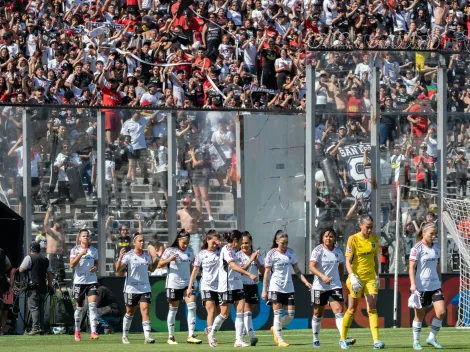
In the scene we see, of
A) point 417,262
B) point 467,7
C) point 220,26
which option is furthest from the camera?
point 467,7

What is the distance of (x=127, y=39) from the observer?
2970cm

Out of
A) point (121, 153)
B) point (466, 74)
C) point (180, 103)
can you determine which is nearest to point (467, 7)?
point (466, 74)

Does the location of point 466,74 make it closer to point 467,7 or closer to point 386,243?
point 386,243

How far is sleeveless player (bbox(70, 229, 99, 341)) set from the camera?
2211 centimetres

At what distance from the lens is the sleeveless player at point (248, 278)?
1981cm

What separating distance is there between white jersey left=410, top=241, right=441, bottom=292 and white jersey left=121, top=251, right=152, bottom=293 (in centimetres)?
557

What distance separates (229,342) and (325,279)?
3.35 meters

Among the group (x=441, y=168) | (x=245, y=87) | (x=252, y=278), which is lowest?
(x=252, y=278)

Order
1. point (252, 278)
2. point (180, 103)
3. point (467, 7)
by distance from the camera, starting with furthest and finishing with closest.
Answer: point (467, 7) → point (180, 103) → point (252, 278)

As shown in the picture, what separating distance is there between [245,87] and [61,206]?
19.3 feet

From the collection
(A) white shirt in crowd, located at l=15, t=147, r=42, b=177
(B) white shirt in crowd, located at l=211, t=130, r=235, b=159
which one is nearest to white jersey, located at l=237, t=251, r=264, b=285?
(B) white shirt in crowd, located at l=211, t=130, r=235, b=159

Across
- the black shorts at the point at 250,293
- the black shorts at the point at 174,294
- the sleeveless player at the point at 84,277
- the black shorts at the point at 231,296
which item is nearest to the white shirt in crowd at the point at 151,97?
the sleeveless player at the point at 84,277

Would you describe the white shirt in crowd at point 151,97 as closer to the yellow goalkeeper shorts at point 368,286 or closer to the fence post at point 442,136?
the fence post at point 442,136

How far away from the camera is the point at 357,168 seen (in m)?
26.2
